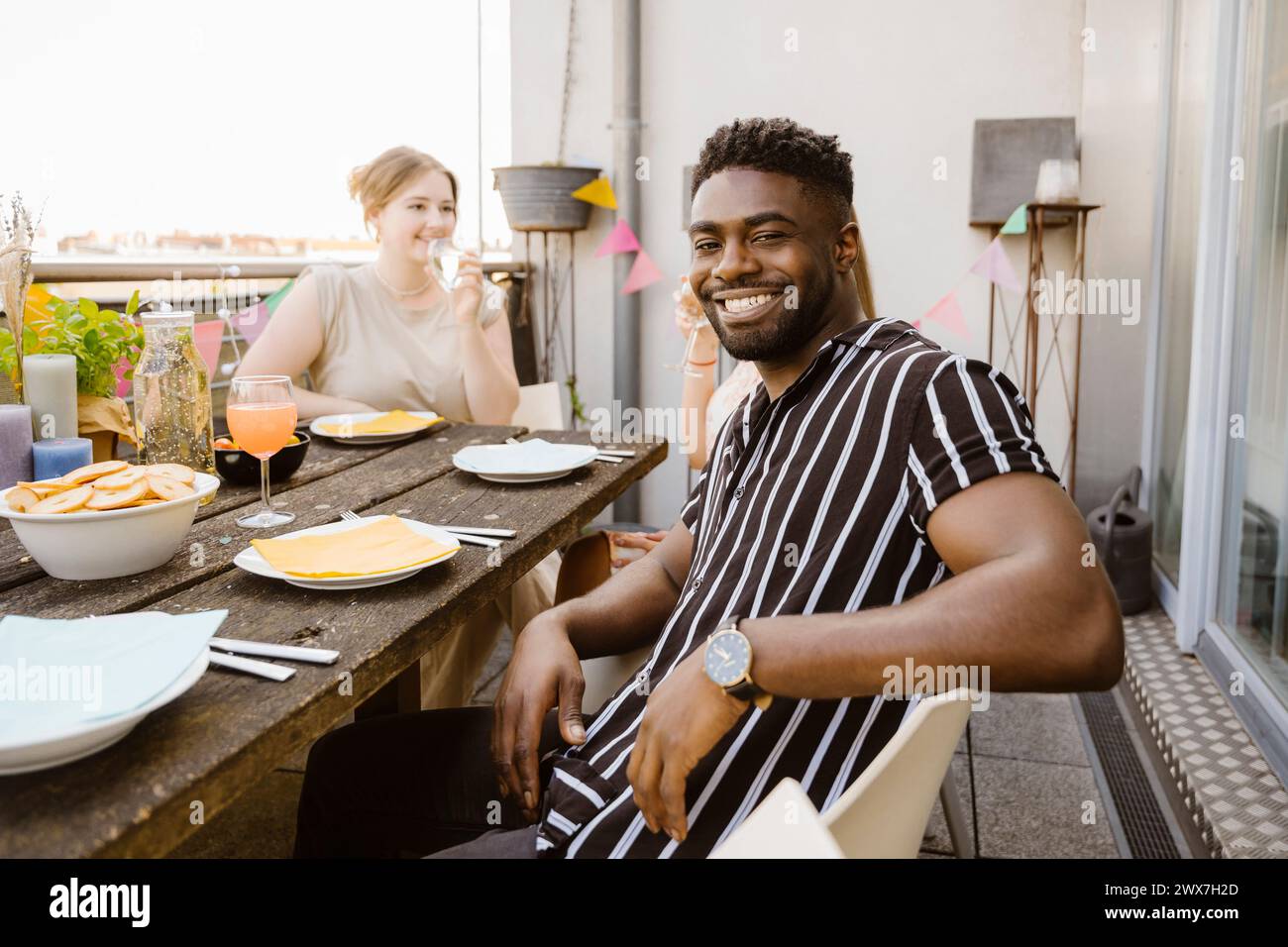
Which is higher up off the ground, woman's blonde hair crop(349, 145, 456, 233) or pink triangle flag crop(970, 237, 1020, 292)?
woman's blonde hair crop(349, 145, 456, 233)

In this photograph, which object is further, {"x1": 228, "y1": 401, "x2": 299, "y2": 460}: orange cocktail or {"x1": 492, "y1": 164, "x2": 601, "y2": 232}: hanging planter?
{"x1": 492, "y1": 164, "x2": 601, "y2": 232}: hanging planter

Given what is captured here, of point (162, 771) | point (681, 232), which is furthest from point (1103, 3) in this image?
point (162, 771)

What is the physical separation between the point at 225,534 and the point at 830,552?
931 millimetres

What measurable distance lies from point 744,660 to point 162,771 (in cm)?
49

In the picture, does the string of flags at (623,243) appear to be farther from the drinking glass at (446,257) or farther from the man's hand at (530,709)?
the man's hand at (530,709)

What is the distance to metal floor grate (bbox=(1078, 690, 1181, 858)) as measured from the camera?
2072 mm

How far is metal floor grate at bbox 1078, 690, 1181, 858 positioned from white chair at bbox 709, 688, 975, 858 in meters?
1.07

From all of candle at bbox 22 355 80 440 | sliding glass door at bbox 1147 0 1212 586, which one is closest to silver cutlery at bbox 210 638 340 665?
candle at bbox 22 355 80 440

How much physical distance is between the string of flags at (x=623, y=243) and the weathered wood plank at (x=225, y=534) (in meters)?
2.18

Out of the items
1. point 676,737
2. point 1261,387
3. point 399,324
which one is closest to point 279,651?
point 676,737

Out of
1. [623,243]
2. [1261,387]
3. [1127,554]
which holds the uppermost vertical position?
[623,243]

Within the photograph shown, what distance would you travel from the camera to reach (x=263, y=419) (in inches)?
62.6

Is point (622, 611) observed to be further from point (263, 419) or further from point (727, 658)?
point (263, 419)

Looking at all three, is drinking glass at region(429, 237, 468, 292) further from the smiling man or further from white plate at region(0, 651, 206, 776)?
white plate at region(0, 651, 206, 776)
